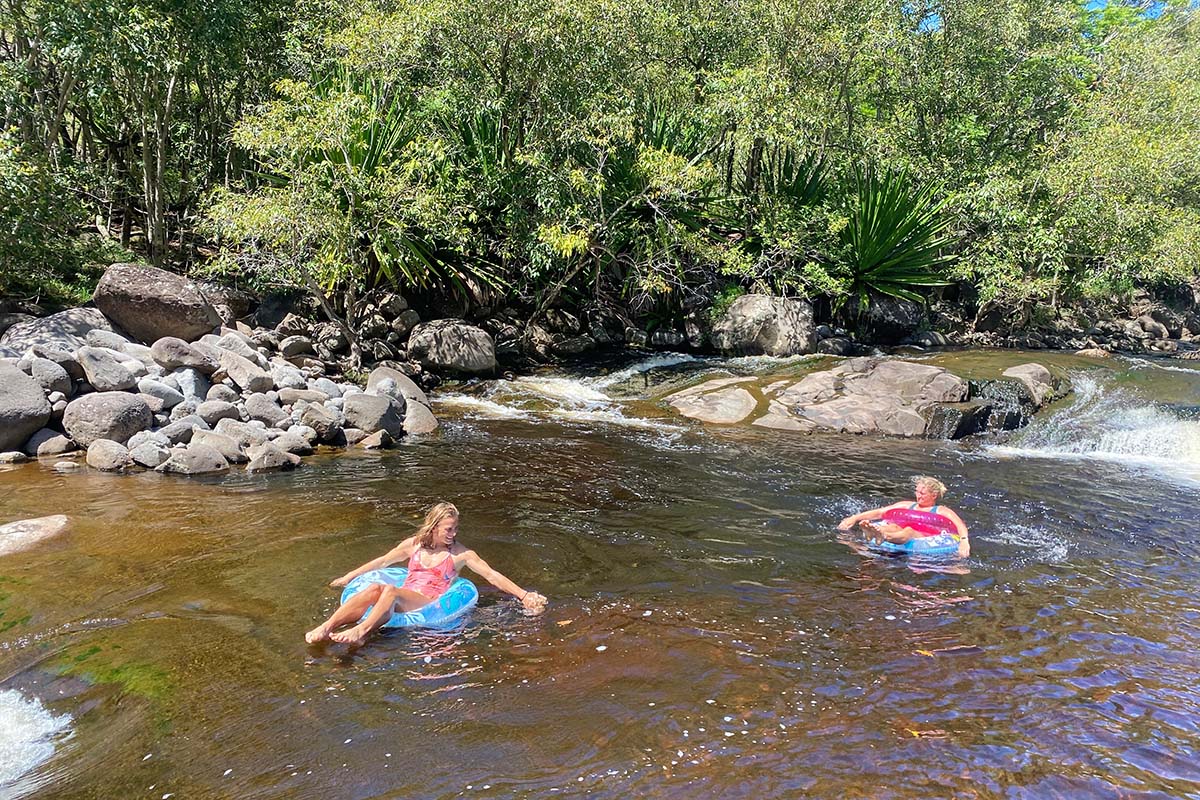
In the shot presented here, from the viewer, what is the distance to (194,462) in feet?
27.9

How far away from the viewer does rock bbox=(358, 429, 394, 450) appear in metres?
10.2

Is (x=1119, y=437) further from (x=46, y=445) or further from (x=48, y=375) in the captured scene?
(x=48, y=375)

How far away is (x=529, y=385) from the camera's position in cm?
1470

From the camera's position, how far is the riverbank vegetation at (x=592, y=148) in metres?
12.5

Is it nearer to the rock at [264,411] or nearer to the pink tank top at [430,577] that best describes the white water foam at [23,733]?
the pink tank top at [430,577]

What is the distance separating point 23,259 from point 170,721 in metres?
11.4

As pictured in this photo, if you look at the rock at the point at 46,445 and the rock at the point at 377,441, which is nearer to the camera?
the rock at the point at 46,445

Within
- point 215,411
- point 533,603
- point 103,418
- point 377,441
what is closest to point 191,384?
point 215,411

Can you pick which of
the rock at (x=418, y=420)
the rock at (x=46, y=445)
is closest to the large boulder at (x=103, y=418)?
the rock at (x=46, y=445)

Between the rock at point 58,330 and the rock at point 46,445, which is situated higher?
the rock at point 58,330

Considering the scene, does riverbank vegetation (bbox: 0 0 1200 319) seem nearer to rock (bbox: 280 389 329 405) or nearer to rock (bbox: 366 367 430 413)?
rock (bbox: 366 367 430 413)

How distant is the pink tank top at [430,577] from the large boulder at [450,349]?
980 cm

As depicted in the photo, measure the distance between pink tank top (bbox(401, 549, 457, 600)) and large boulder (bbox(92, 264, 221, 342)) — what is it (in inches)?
327

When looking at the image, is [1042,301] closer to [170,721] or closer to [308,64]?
[308,64]
